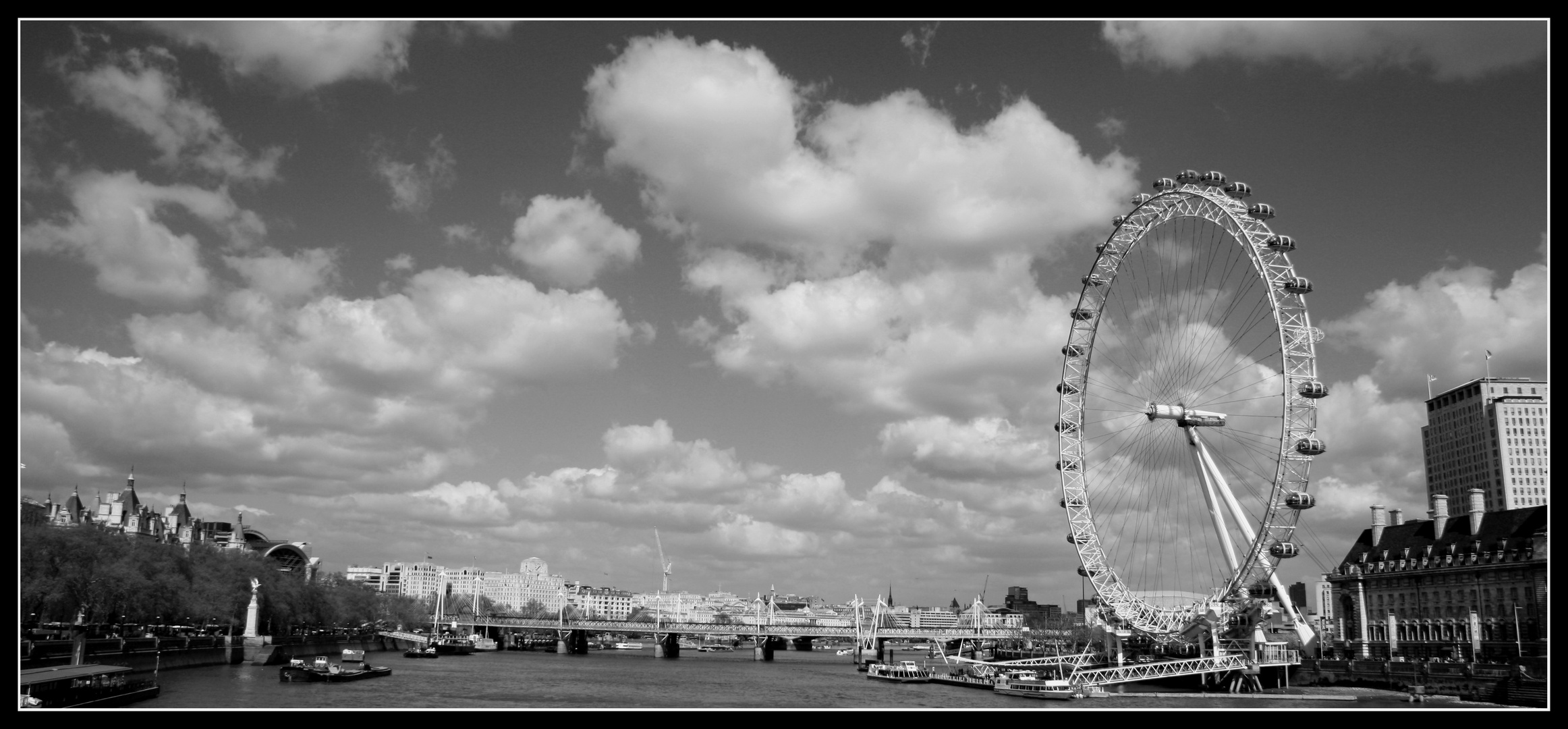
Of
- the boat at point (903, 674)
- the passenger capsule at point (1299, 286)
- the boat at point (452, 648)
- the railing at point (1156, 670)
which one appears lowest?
the boat at point (452, 648)

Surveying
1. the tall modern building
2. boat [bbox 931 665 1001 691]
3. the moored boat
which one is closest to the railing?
boat [bbox 931 665 1001 691]

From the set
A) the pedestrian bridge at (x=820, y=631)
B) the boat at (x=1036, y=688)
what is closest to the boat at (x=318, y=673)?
the boat at (x=1036, y=688)

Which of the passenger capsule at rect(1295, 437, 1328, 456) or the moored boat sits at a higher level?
the passenger capsule at rect(1295, 437, 1328, 456)

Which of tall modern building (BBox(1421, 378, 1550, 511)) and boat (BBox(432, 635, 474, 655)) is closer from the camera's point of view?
tall modern building (BBox(1421, 378, 1550, 511))

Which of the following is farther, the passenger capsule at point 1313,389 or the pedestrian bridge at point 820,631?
the pedestrian bridge at point 820,631

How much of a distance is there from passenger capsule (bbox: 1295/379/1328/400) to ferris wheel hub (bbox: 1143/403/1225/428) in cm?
695

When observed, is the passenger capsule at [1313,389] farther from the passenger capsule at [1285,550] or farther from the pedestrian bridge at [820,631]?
the pedestrian bridge at [820,631]

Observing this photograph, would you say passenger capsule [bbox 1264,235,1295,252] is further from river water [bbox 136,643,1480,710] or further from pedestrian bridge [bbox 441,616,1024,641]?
pedestrian bridge [bbox 441,616,1024,641]

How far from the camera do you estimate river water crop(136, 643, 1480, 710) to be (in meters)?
74.4

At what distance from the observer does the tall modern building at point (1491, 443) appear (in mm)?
171250

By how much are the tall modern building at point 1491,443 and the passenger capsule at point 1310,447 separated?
108362 mm
